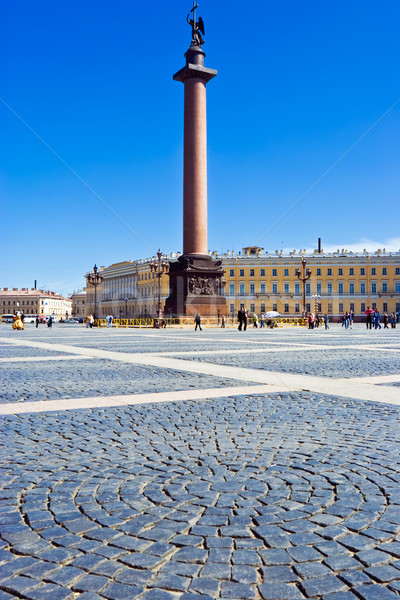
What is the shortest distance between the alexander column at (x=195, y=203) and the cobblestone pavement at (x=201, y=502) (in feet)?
114

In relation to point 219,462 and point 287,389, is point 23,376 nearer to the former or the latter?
point 287,389

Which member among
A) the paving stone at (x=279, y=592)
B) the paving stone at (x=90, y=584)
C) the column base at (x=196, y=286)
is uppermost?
the column base at (x=196, y=286)

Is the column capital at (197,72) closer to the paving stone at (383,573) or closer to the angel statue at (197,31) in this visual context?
the angel statue at (197,31)

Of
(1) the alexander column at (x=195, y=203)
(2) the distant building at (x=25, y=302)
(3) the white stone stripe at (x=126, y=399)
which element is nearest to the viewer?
(3) the white stone stripe at (x=126, y=399)

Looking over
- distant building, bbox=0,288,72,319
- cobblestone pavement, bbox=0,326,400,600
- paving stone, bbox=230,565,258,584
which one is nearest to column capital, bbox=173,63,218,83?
cobblestone pavement, bbox=0,326,400,600

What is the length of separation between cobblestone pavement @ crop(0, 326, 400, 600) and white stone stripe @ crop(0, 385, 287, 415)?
120mm

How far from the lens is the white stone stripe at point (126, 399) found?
6160 mm

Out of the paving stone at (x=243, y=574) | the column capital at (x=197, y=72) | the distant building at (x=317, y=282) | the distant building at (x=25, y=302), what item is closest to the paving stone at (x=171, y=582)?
the paving stone at (x=243, y=574)

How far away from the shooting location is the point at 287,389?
24.8ft

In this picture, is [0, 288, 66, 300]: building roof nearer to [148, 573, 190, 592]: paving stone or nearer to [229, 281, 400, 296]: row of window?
[229, 281, 400, 296]: row of window

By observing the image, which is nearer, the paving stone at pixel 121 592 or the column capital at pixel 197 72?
the paving stone at pixel 121 592

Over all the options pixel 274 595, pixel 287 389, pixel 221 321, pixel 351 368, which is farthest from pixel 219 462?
pixel 221 321

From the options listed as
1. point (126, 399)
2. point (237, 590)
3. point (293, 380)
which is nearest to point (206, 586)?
point (237, 590)

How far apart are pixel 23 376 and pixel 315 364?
5.68 m
